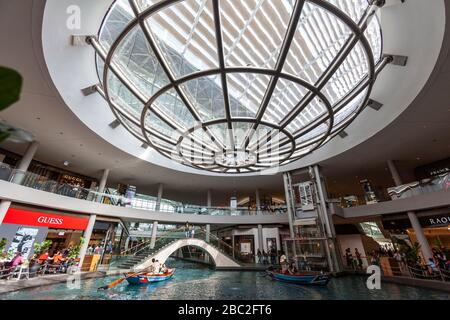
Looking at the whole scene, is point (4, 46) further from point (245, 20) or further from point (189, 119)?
point (245, 20)

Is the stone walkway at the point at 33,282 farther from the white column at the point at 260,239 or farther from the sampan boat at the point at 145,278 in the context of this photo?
the white column at the point at 260,239

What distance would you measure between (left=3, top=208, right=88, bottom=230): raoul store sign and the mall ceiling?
501 centimetres

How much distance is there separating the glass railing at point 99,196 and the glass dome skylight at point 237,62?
25.4 ft

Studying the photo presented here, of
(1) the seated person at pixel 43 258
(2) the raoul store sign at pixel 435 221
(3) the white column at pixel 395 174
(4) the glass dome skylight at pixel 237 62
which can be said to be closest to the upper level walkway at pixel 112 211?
(1) the seated person at pixel 43 258

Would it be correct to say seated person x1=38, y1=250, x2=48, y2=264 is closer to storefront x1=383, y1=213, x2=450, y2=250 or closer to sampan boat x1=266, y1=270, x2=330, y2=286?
sampan boat x1=266, y1=270, x2=330, y2=286

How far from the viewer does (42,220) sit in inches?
582

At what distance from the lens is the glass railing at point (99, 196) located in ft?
43.9

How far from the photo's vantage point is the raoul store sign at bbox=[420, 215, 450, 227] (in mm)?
14023

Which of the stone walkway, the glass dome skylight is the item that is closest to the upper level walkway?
the stone walkway

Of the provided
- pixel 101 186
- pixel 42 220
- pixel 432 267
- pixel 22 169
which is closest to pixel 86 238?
pixel 42 220

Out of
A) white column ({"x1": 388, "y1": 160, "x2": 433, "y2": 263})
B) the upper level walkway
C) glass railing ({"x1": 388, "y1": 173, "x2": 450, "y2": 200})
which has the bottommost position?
white column ({"x1": 388, "y1": 160, "x2": 433, "y2": 263})

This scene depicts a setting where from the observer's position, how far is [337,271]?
17.1 m

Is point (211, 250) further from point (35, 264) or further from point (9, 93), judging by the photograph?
point (9, 93)

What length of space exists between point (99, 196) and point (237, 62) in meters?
16.6
